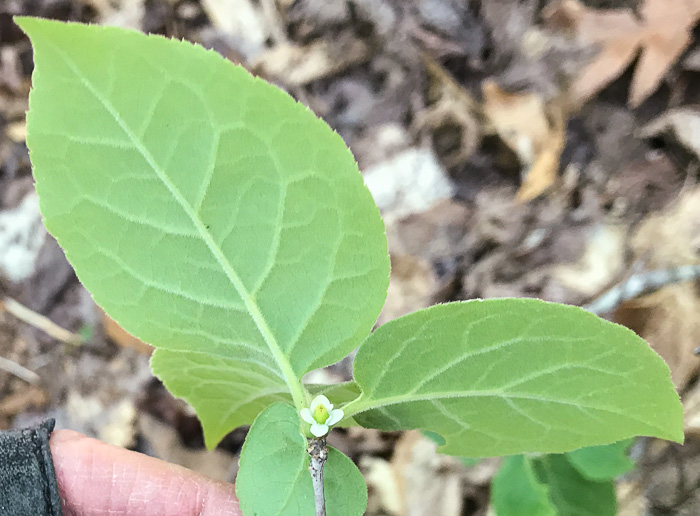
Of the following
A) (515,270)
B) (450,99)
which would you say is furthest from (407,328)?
(450,99)

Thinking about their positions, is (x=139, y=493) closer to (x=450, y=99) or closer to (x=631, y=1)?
(x=450, y=99)

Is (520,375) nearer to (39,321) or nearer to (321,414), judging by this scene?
(321,414)

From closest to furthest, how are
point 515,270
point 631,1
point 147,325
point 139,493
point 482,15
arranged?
point 147,325, point 139,493, point 515,270, point 631,1, point 482,15

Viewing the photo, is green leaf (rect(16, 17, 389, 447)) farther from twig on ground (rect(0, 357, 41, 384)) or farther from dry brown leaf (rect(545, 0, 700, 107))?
twig on ground (rect(0, 357, 41, 384))

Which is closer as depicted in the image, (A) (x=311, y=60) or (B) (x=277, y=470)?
(B) (x=277, y=470)

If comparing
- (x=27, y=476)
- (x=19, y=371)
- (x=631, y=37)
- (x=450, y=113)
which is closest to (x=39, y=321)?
(x=19, y=371)

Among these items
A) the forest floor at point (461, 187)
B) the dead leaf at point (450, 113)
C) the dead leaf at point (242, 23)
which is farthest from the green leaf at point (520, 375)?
the dead leaf at point (242, 23)
